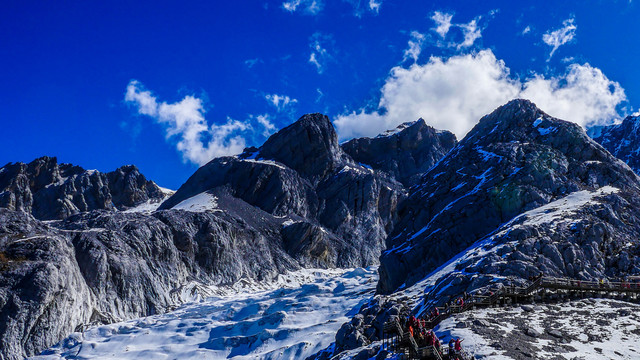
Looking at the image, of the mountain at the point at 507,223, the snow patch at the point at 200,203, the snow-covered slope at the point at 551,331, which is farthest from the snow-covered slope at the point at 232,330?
the snow patch at the point at 200,203

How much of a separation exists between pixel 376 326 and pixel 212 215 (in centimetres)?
9241

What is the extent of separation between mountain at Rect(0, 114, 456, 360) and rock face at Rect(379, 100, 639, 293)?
48.8 meters

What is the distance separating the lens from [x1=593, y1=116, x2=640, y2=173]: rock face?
570 ft

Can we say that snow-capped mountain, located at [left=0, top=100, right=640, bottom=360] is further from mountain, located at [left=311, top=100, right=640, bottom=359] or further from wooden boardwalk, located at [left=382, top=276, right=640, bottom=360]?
wooden boardwalk, located at [left=382, top=276, right=640, bottom=360]

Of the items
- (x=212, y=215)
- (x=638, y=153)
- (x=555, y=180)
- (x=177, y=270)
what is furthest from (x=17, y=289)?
(x=638, y=153)

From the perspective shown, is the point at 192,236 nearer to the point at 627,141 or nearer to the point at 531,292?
the point at 531,292

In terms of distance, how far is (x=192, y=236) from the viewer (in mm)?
128125

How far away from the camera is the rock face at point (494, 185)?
239 feet

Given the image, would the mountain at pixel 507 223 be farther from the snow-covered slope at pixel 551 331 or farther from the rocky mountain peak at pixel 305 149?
the rocky mountain peak at pixel 305 149

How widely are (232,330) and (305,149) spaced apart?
101690mm

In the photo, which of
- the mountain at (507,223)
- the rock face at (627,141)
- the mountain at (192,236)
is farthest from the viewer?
the rock face at (627,141)

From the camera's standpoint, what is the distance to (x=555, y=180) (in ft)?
245

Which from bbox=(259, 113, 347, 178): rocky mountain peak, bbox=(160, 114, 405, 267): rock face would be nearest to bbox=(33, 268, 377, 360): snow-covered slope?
bbox=(160, 114, 405, 267): rock face

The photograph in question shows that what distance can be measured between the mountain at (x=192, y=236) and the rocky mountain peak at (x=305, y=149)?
0.34m
